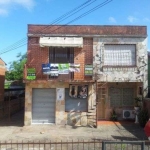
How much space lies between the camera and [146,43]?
18.2 meters

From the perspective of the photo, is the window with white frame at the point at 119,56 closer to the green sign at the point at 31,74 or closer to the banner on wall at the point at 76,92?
the banner on wall at the point at 76,92

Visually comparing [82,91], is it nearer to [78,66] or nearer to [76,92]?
[76,92]

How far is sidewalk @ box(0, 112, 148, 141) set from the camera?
13.9m

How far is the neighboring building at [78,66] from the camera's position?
17.5 metres

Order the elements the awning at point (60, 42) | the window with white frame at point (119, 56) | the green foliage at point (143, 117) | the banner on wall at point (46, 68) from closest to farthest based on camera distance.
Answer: the green foliage at point (143, 117), the banner on wall at point (46, 68), the awning at point (60, 42), the window with white frame at point (119, 56)

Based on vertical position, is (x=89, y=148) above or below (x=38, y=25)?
below

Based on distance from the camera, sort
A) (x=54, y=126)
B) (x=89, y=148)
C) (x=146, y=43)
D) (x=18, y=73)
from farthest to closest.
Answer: (x=18, y=73), (x=146, y=43), (x=54, y=126), (x=89, y=148)

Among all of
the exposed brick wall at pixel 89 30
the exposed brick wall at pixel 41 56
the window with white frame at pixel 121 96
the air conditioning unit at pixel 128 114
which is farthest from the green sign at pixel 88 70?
the air conditioning unit at pixel 128 114

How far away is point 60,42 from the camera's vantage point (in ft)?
57.0

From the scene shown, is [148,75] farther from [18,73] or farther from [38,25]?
[18,73]

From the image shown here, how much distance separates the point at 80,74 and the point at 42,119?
399 cm

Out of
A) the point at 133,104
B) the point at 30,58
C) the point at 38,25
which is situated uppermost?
the point at 38,25

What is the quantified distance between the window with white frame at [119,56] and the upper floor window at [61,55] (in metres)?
2.44

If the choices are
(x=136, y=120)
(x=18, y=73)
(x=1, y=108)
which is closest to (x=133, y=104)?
(x=136, y=120)
